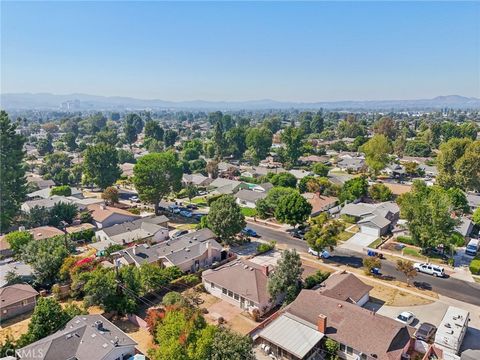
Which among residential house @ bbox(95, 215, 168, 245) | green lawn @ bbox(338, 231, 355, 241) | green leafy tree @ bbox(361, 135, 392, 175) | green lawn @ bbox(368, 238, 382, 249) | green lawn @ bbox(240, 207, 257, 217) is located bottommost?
green lawn @ bbox(240, 207, 257, 217)

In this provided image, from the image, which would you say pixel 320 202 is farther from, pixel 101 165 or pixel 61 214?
pixel 101 165

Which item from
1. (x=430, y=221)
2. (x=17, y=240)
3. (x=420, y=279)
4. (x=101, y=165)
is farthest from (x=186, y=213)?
(x=430, y=221)

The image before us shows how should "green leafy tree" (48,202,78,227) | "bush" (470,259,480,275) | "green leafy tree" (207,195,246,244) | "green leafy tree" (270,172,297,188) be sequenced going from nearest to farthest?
"bush" (470,259,480,275)
"green leafy tree" (207,195,246,244)
"green leafy tree" (48,202,78,227)
"green leafy tree" (270,172,297,188)

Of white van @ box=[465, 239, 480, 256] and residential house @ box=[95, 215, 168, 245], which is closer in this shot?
white van @ box=[465, 239, 480, 256]

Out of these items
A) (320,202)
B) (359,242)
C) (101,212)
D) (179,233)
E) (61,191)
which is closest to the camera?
(359,242)

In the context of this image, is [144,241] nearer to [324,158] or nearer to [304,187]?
[304,187]

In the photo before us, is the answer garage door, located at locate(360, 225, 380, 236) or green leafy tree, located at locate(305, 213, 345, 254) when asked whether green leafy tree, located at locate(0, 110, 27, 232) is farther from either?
garage door, located at locate(360, 225, 380, 236)

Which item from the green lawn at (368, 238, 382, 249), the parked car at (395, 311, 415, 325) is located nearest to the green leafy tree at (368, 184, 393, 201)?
the green lawn at (368, 238, 382, 249)

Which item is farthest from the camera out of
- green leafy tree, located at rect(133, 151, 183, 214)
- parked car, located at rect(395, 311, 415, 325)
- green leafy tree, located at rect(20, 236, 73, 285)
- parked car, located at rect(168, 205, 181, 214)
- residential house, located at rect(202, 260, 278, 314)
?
parked car, located at rect(168, 205, 181, 214)
